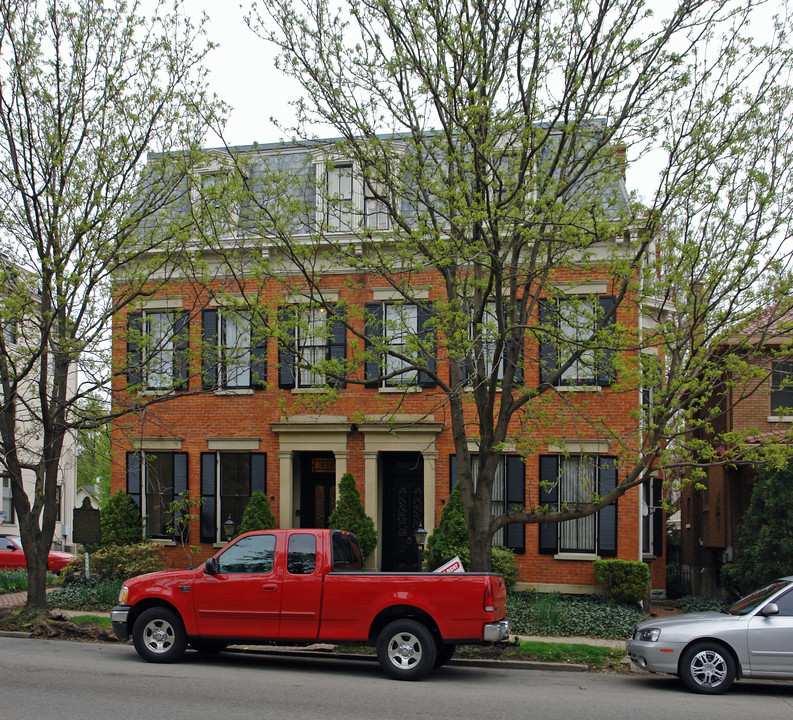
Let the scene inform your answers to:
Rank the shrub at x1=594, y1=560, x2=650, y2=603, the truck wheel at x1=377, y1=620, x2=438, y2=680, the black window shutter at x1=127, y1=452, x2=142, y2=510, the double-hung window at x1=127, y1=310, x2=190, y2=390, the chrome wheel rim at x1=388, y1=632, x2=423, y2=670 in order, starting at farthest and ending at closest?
the black window shutter at x1=127, y1=452, x2=142, y2=510, the shrub at x1=594, y1=560, x2=650, y2=603, the double-hung window at x1=127, y1=310, x2=190, y2=390, the chrome wheel rim at x1=388, y1=632, x2=423, y2=670, the truck wheel at x1=377, y1=620, x2=438, y2=680

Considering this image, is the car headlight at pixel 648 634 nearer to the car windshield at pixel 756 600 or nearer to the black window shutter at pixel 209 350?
the car windshield at pixel 756 600

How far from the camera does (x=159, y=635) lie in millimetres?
11680

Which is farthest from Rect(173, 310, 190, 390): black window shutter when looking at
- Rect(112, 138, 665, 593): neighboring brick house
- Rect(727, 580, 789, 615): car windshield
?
Rect(727, 580, 789, 615): car windshield

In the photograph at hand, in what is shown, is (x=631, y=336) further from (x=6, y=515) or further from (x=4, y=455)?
(x=6, y=515)

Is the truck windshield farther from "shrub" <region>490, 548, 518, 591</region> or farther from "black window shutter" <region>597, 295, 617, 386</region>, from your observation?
"shrub" <region>490, 548, 518, 591</region>

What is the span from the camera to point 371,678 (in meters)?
11.0

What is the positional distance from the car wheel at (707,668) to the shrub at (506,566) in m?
7.14

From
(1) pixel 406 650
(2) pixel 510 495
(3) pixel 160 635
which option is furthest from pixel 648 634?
(2) pixel 510 495

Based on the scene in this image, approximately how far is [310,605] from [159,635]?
228 centimetres

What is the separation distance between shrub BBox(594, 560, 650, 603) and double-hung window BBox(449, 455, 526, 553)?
192 centimetres

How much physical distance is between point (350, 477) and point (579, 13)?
11.2m

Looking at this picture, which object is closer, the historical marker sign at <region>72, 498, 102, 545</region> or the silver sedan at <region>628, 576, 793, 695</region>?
the silver sedan at <region>628, 576, 793, 695</region>

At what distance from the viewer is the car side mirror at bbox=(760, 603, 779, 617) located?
10562 millimetres

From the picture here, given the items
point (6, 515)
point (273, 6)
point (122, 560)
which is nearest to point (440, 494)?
point (122, 560)
